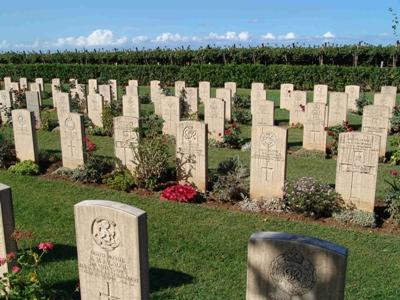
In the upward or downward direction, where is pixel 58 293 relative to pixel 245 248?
upward

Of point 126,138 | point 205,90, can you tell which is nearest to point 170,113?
point 126,138

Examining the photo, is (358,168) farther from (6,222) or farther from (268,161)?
(6,222)

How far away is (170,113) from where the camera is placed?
1527 centimetres

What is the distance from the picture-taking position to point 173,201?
916 cm

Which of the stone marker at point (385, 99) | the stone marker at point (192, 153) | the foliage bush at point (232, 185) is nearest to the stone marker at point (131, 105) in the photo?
the stone marker at point (192, 153)

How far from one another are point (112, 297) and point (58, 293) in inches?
22.0

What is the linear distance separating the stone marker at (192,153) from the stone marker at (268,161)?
3.49 feet

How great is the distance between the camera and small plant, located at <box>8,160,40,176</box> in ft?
36.1

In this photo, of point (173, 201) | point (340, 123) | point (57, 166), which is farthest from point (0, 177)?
point (340, 123)

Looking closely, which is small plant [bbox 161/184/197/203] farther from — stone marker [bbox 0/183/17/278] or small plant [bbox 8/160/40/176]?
stone marker [bbox 0/183/17/278]

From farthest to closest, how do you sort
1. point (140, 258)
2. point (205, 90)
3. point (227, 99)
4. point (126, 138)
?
point (205, 90), point (227, 99), point (126, 138), point (140, 258)

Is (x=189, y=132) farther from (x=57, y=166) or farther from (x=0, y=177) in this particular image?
(x=0, y=177)

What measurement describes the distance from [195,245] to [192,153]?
9.20 feet

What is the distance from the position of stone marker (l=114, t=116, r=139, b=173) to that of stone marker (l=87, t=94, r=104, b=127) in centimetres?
725
